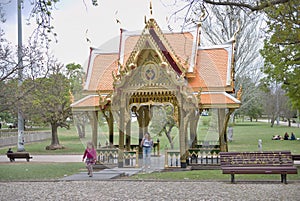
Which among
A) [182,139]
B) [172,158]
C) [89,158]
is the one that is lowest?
[172,158]

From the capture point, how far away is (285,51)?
60.7 feet

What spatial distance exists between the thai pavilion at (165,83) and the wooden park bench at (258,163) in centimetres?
411

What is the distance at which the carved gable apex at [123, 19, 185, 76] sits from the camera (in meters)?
18.8

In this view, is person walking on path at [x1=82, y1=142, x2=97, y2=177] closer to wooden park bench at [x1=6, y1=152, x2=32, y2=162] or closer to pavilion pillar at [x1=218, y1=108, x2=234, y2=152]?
pavilion pillar at [x1=218, y1=108, x2=234, y2=152]

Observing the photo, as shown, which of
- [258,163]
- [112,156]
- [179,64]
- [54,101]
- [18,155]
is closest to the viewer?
[258,163]

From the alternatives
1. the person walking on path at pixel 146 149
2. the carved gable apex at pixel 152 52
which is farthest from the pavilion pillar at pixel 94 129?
the carved gable apex at pixel 152 52

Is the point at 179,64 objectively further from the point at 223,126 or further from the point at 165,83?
the point at 223,126

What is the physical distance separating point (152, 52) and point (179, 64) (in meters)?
1.33

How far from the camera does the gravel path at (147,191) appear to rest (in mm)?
11345

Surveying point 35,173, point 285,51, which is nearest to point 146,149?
point 35,173

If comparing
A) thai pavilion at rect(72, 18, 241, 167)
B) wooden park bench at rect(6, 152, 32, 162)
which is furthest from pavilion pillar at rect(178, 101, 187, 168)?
wooden park bench at rect(6, 152, 32, 162)

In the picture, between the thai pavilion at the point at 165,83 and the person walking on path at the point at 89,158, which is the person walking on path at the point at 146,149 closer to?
the thai pavilion at the point at 165,83

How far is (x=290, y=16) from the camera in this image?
15281mm

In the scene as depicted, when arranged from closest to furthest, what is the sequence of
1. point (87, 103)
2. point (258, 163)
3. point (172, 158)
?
point (258, 163) < point (172, 158) < point (87, 103)
